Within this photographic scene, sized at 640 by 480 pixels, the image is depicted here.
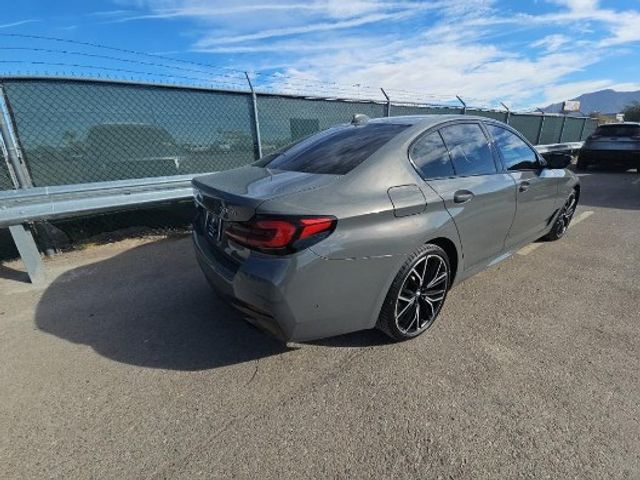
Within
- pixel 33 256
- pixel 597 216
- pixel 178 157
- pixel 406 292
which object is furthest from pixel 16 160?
pixel 597 216

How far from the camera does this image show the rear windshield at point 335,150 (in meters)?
2.69

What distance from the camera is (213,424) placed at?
2.15 metres

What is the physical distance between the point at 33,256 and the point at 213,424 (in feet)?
10.1

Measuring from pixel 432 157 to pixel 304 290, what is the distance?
1490mm

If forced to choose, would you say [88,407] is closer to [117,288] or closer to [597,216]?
[117,288]

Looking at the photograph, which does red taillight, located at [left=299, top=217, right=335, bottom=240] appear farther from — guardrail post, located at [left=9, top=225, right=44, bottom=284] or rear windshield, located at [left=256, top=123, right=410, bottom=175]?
guardrail post, located at [left=9, top=225, right=44, bottom=284]

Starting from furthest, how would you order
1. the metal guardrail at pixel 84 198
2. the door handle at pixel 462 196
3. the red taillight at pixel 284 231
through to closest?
the metal guardrail at pixel 84 198, the door handle at pixel 462 196, the red taillight at pixel 284 231

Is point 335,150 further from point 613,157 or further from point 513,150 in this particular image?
point 613,157

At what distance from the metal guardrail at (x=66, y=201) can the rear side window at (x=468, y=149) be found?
136 inches

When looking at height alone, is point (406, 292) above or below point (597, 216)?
above

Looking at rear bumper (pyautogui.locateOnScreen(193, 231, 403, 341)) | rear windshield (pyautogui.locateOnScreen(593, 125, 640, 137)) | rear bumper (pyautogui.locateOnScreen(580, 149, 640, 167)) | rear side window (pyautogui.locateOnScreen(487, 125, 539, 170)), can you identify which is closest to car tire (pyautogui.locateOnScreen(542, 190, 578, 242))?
rear side window (pyautogui.locateOnScreen(487, 125, 539, 170))

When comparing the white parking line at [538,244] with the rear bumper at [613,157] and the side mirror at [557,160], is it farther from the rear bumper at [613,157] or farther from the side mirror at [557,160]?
the rear bumper at [613,157]

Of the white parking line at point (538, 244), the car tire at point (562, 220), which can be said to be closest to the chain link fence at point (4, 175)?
the white parking line at point (538, 244)

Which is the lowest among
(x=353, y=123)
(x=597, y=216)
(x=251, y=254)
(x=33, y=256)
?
(x=597, y=216)
